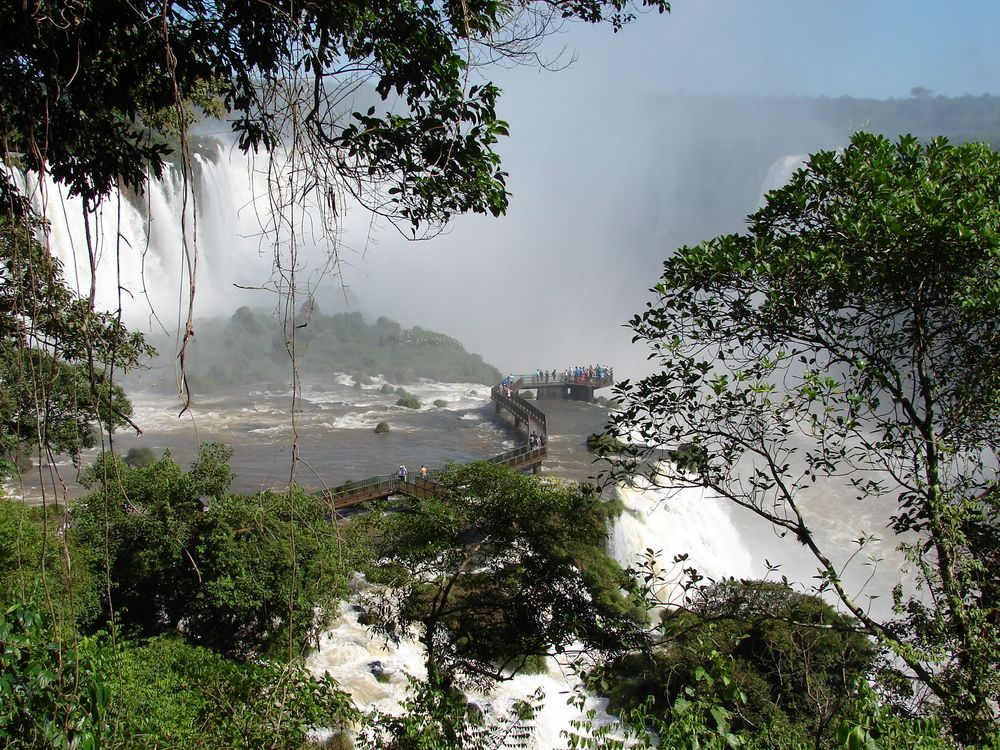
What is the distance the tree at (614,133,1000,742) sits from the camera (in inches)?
114

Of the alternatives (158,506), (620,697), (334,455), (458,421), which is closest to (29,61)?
(158,506)

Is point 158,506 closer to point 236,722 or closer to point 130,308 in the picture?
point 236,722

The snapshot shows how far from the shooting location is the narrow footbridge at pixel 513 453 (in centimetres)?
1266

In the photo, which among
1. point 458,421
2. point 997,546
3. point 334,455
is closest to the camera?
point 997,546

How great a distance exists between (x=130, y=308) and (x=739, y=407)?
3158 cm

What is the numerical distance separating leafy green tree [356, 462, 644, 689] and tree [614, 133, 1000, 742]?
8.78 ft

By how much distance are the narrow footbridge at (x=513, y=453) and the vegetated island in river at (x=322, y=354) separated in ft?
28.6

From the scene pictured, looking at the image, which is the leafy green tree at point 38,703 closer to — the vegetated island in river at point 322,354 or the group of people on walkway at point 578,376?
the group of people on walkway at point 578,376

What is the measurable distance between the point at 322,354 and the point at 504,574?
1393 inches

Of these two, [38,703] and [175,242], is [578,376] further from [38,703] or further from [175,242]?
[38,703]

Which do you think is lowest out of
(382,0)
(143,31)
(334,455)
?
(334,455)

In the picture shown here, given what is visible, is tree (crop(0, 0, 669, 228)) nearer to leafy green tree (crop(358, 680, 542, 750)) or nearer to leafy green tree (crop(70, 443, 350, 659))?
leafy green tree (crop(358, 680, 542, 750))

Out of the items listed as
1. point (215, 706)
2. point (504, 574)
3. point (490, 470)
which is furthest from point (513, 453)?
point (215, 706)

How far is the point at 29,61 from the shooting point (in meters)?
2.21
